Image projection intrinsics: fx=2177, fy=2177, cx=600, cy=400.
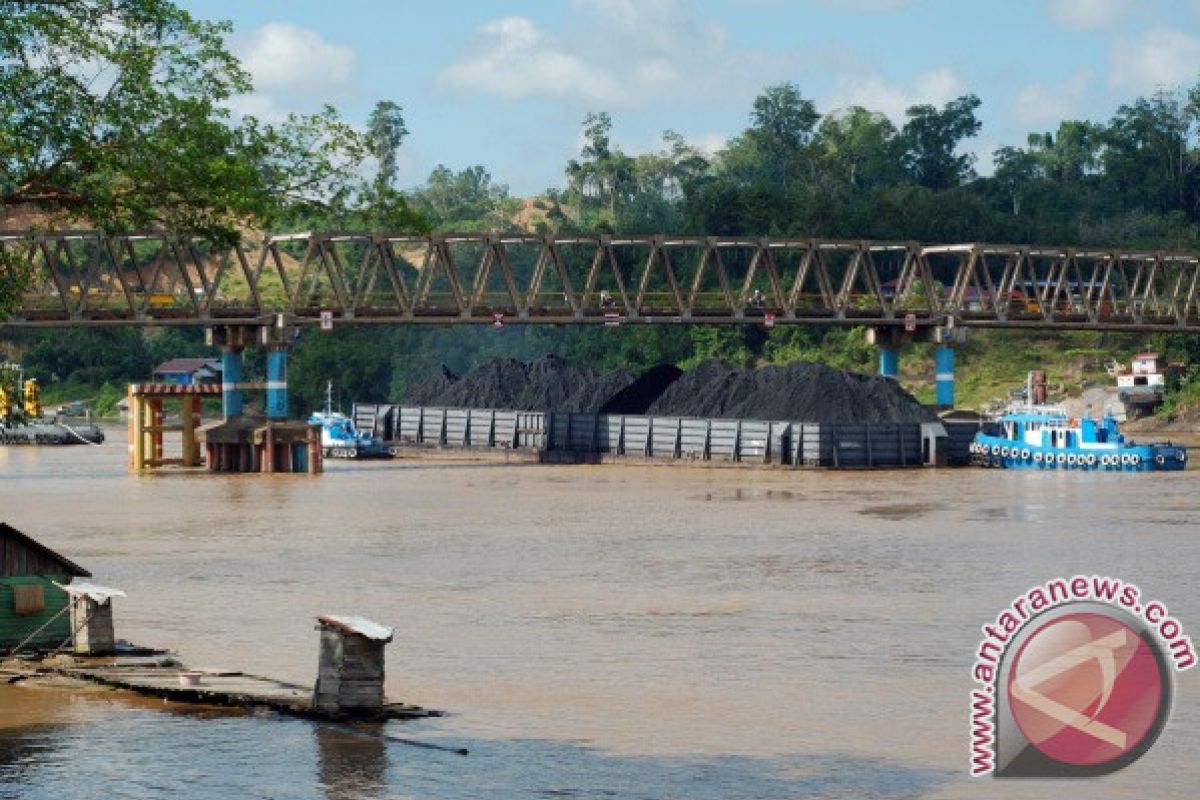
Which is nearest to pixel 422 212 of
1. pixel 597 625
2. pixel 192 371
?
pixel 192 371

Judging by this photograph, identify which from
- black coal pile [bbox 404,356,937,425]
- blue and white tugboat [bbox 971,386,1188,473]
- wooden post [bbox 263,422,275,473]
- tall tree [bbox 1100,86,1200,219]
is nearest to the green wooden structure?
wooden post [bbox 263,422,275,473]

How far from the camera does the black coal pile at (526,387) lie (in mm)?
99938

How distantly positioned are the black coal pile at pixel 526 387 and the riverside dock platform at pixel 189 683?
6973 cm

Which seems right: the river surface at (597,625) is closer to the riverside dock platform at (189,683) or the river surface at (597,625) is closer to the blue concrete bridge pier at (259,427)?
the riverside dock platform at (189,683)

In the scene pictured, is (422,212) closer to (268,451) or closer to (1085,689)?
(268,451)

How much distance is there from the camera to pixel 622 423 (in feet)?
310

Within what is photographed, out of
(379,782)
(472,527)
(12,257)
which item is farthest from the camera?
(472,527)

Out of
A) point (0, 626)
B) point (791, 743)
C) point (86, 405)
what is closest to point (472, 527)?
point (0, 626)

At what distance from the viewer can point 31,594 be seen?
93.2 ft

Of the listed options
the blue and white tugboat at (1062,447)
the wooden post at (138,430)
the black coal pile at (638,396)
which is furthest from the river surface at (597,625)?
the black coal pile at (638,396)

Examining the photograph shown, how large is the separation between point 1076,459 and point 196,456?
1410 inches

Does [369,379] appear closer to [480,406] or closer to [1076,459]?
[480,406]

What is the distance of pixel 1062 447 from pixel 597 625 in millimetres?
54067

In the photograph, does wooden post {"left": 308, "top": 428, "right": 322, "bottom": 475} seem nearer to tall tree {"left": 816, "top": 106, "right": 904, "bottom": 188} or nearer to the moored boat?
the moored boat
